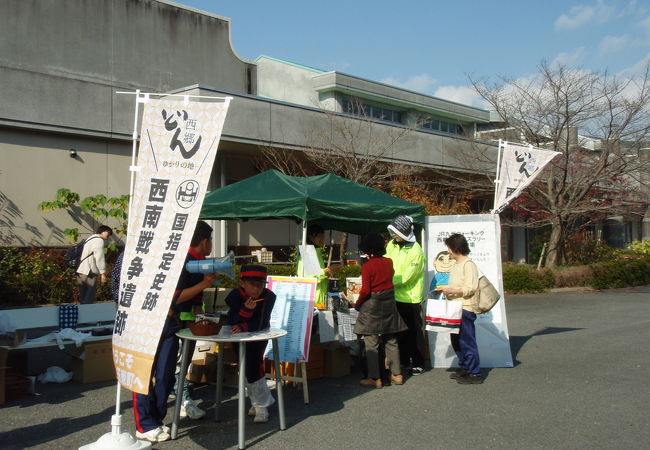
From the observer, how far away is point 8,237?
15.0 meters

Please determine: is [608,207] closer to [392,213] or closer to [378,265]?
[392,213]

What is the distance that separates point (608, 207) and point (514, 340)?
1176 centimetres

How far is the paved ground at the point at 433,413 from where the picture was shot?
17.9ft

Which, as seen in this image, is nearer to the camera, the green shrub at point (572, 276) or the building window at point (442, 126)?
the green shrub at point (572, 276)

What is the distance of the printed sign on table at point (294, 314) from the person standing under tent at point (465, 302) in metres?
1.64

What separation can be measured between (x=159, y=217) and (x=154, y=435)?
1.86m

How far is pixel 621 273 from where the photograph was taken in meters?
21.6

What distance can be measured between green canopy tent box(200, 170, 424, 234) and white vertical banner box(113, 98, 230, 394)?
3040 mm

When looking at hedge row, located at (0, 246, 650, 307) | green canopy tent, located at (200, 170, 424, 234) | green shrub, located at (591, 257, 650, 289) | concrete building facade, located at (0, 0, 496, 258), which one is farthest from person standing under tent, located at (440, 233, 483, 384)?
green shrub, located at (591, 257, 650, 289)

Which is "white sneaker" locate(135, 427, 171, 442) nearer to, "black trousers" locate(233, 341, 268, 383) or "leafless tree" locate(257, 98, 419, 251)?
"black trousers" locate(233, 341, 268, 383)

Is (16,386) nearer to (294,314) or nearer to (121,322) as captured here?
(121,322)

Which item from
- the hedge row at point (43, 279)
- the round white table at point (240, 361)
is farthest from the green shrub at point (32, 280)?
the round white table at point (240, 361)

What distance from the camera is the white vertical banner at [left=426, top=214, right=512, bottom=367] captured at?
27.8ft

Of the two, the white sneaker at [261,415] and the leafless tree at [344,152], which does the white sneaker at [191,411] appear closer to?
the white sneaker at [261,415]
